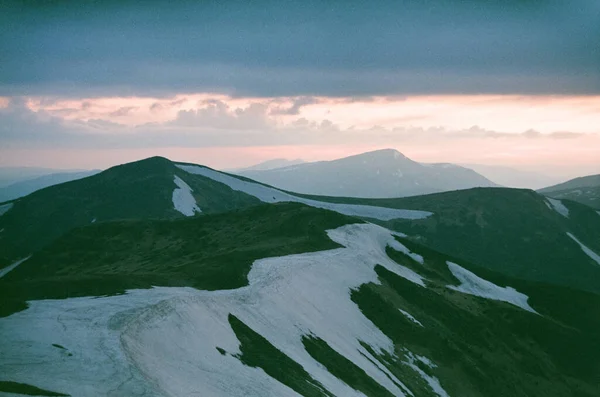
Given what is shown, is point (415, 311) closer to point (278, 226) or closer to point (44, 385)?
point (278, 226)

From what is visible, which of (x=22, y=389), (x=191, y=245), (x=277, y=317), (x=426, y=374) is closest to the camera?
(x=22, y=389)

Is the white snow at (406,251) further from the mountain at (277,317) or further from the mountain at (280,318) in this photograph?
the mountain at (280,318)

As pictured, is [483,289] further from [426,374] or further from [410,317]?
[426,374]

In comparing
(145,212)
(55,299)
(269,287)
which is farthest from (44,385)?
(145,212)

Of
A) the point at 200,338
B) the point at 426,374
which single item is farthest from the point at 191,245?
the point at 200,338

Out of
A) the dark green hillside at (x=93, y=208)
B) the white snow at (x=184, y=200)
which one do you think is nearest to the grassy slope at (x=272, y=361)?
the dark green hillside at (x=93, y=208)

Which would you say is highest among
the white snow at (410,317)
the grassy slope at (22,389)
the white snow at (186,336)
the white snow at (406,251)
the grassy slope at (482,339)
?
the grassy slope at (22,389)
